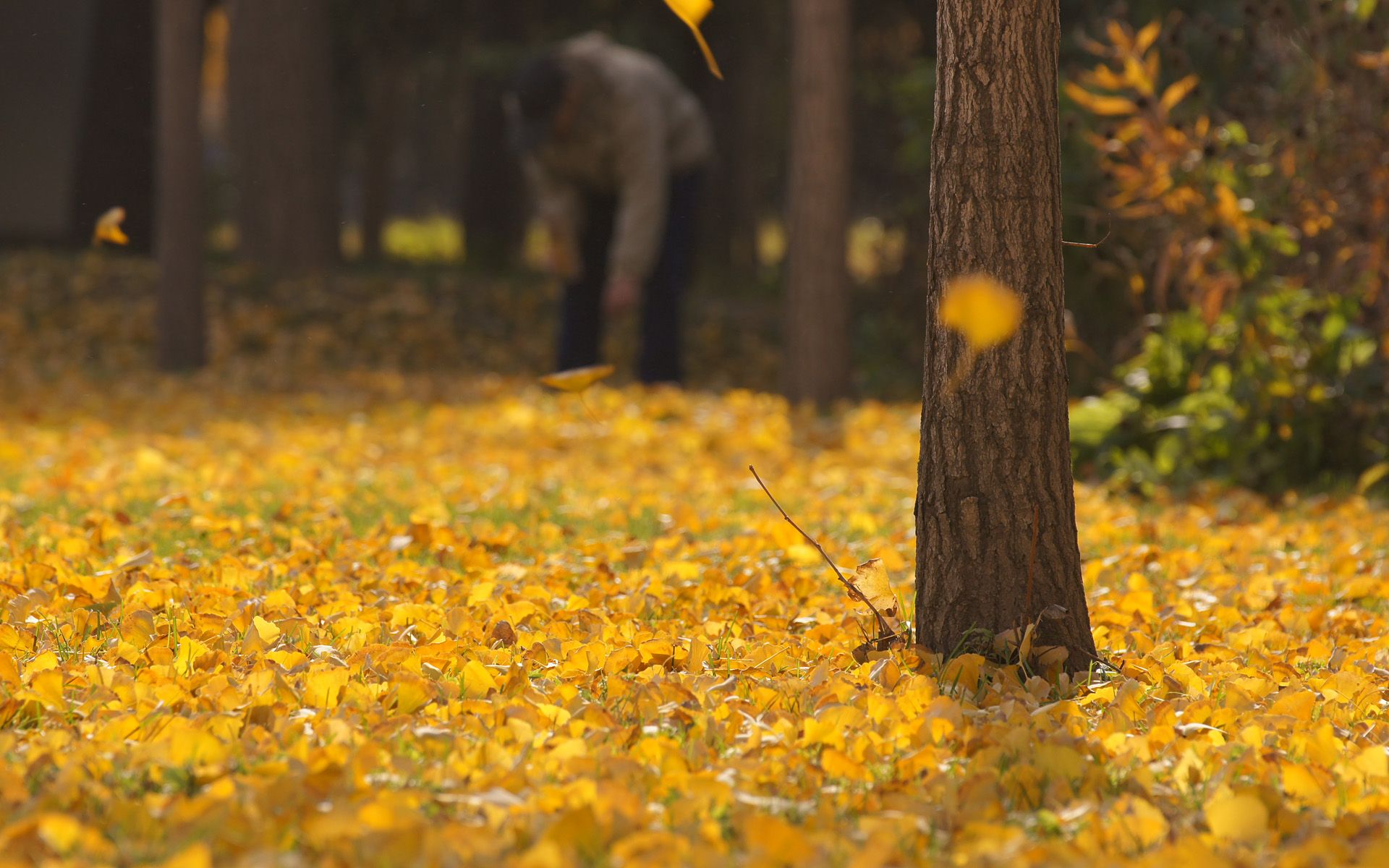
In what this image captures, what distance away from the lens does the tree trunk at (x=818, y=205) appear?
7609mm

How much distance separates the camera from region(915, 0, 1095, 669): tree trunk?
265cm

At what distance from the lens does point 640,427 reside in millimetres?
6953

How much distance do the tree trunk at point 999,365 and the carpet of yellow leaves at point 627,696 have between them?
0.17 meters

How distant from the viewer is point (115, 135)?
1308cm

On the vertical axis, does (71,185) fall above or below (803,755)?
above

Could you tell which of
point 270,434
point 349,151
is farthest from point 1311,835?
point 349,151

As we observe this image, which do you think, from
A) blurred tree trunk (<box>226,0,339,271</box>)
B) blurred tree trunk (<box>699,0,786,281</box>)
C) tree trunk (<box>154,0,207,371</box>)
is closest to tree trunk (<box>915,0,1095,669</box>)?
tree trunk (<box>154,0,207,371</box>)

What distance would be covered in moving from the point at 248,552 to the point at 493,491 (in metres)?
1.35

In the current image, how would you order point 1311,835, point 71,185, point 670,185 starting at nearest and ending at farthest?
point 1311,835 < point 670,185 < point 71,185

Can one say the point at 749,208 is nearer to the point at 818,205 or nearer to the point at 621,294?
the point at 818,205

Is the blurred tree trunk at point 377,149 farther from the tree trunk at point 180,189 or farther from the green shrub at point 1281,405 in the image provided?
the green shrub at point 1281,405

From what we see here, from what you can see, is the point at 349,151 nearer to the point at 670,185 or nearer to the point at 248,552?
the point at 670,185

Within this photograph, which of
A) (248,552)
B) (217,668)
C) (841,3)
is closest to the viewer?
(217,668)

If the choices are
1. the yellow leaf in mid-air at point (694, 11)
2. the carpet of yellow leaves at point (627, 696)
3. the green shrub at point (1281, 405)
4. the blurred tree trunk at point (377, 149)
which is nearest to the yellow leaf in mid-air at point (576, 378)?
the carpet of yellow leaves at point (627, 696)
